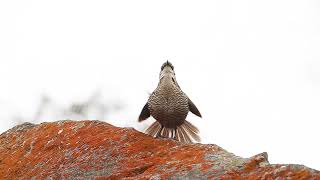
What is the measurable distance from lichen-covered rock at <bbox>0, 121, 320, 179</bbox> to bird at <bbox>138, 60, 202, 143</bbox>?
145 cm

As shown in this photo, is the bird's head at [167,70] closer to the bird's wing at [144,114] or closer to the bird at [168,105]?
the bird at [168,105]

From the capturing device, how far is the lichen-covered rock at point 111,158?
8.30m

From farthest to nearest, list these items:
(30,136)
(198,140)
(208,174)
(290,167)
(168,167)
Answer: (198,140)
(30,136)
(168,167)
(208,174)
(290,167)

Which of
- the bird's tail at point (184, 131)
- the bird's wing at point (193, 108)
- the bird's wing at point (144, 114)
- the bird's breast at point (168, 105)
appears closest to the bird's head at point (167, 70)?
the bird's breast at point (168, 105)

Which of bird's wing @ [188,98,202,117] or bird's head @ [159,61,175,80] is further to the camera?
bird's wing @ [188,98,202,117]

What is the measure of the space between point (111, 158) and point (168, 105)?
100 inches

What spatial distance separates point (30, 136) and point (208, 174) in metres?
4.76

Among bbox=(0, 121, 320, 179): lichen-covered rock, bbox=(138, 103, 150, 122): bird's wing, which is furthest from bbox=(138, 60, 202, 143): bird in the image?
bbox=(0, 121, 320, 179): lichen-covered rock

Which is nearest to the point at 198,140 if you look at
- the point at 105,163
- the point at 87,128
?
the point at 87,128

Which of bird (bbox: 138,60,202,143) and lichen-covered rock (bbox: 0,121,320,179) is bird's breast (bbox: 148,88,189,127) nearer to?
bird (bbox: 138,60,202,143)

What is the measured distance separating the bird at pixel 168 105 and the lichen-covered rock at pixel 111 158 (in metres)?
1.45

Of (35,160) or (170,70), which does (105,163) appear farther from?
(170,70)

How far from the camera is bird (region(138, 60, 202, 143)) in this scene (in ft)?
39.3

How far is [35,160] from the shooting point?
10586 mm
